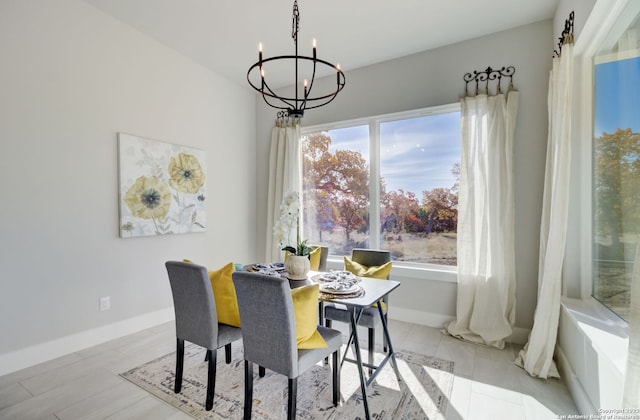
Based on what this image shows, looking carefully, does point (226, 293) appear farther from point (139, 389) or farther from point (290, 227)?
→ point (139, 389)

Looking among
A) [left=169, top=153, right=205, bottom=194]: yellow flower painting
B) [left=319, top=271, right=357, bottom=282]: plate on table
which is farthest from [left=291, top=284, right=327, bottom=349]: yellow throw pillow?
[left=169, top=153, right=205, bottom=194]: yellow flower painting

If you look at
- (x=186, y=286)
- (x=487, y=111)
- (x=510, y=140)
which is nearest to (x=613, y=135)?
(x=510, y=140)

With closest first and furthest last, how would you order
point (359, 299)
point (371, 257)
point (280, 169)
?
point (359, 299), point (371, 257), point (280, 169)

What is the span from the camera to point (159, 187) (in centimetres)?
335

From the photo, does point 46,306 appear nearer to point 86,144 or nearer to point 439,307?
point 86,144

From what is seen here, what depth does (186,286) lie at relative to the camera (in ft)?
6.58

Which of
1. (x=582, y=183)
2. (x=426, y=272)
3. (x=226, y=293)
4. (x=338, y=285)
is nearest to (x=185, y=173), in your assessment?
(x=226, y=293)

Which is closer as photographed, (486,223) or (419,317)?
(486,223)

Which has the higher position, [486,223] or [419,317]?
[486,223]

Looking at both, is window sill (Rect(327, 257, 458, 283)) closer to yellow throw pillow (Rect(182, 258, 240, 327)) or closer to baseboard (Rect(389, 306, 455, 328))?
baseboard (Rect(389, 306, 455, 328))

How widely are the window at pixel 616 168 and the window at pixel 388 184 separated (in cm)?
124

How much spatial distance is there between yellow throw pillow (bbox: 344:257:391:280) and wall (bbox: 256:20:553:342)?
3.20 feet

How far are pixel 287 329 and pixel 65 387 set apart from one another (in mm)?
1824

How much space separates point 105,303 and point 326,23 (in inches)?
131
